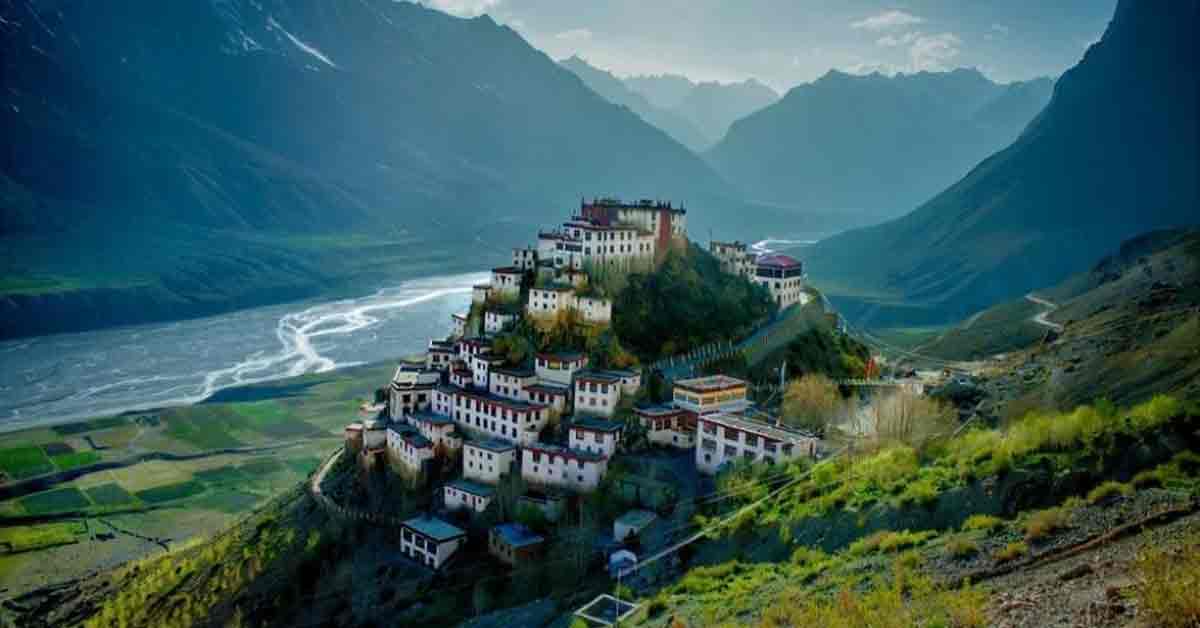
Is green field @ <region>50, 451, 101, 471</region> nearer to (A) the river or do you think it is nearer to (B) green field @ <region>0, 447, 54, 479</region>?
(B) green field @ <region>0, 447, 54, 479</region>

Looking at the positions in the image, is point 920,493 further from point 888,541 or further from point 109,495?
point 109,495

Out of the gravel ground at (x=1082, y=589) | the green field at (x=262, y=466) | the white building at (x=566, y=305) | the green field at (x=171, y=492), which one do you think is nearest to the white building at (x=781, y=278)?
the white building at (x=566, y=305)

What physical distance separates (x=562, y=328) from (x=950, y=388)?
25543 mm

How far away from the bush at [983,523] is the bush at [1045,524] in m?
1.26

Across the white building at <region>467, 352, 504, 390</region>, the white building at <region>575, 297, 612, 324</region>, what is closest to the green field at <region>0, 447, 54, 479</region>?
the white building at <region>467, 352, 504, 390</region>

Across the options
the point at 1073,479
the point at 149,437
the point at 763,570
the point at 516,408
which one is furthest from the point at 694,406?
the point at 149,437

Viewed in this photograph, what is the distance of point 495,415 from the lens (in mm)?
54250

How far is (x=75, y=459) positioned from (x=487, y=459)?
5079 cm

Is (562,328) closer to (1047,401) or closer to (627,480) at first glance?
(627,480)

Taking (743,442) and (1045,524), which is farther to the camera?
(743,442)

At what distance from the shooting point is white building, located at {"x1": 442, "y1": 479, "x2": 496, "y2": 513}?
5091 centimetres

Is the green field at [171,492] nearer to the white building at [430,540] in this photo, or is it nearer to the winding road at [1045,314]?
the white building at [430,540]

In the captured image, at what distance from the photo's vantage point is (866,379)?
70062mm

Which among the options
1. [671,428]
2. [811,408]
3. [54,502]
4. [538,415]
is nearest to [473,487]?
[538,415]
